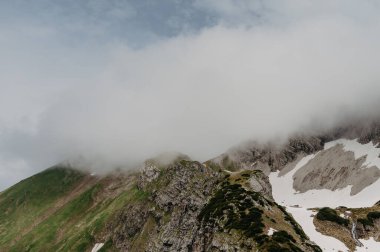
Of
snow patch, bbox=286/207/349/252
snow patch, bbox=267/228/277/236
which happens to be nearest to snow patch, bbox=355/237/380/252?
snow patch, bbox=286/207/349/252

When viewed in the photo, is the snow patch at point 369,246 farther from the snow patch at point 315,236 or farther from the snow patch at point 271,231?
the snow patch at point 271,231

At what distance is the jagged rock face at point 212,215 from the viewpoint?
10456 cm

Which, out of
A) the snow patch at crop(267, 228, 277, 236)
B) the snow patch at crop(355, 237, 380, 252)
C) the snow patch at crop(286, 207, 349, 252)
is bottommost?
the snow patch at crop(355, 237, 380, 252)

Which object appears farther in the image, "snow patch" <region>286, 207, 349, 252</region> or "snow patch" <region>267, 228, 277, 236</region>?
"snow patch" <region>286, 207, 349, 252</region>

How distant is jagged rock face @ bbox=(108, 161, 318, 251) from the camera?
343 ft

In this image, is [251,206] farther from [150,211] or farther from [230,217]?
A: [150,211]

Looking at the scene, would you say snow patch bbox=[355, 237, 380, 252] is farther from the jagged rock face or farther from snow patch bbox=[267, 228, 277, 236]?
snow patch bbox=[267, 228, 277, 236]

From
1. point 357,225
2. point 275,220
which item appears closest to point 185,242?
point 275,220

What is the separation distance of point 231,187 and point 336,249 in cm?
4172

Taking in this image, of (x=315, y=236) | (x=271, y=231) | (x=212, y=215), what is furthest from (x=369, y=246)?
(x=212, y=215)

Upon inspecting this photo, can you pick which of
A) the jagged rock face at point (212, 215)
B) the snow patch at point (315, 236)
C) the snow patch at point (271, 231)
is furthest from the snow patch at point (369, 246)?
the snow patch at point (271, 231)

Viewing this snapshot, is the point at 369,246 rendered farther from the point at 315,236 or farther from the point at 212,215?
the point at 212,215

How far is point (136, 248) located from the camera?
17825 cm

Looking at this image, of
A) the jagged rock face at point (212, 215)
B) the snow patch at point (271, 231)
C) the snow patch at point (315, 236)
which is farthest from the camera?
the snow patch at point (315, 236)
